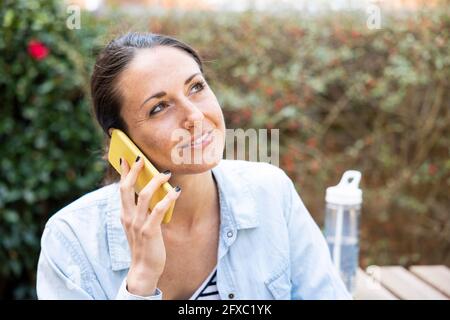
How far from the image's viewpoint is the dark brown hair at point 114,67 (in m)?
1.71

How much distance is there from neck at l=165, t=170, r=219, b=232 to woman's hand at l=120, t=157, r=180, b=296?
11.8 inches

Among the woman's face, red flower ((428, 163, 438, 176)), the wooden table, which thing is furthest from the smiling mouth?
red flower ((428, 163, 438, 176))

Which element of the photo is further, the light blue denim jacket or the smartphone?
the light blue denim jacket

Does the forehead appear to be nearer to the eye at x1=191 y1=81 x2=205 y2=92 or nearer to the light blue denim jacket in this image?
the eye at x1=191 y1=81 x2=205 y2=92

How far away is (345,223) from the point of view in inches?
84.5

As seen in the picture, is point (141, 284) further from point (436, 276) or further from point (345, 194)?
point (436, 276)

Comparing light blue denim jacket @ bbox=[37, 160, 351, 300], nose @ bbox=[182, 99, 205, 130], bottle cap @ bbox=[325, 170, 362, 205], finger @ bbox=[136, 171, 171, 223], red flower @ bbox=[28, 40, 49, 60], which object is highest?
red flower @ bbox=[28, 40, 49, 60]

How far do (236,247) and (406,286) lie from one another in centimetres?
71

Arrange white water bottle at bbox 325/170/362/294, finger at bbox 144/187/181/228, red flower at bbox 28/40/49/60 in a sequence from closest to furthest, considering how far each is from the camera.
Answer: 1. finger at bbox 144/187/181/228
2. white water bottle at bbox 325/170/362/294
3. red flower at bbox 28/40/49/60

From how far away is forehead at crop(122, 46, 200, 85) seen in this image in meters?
1.64

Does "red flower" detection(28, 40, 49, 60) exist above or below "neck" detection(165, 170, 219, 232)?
above

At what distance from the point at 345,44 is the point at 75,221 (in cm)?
249

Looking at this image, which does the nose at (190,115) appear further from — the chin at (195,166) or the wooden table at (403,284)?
the wooden table at (403,284)
